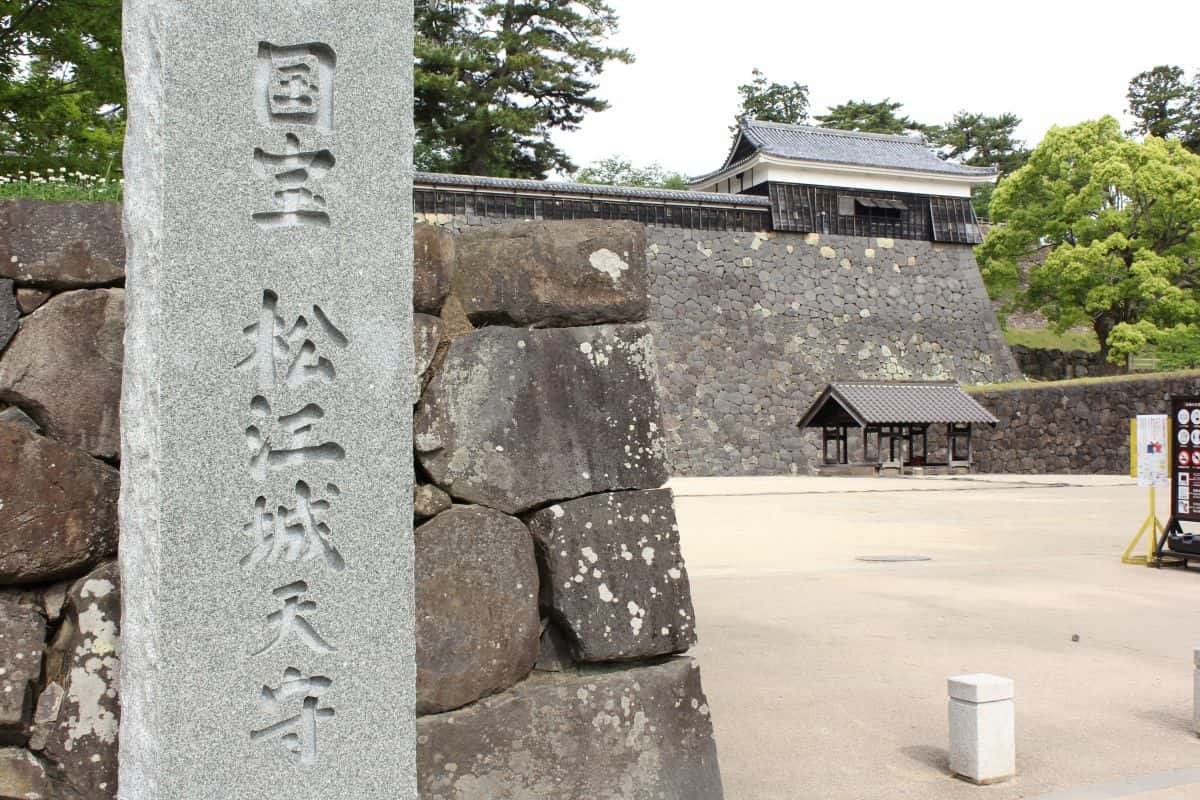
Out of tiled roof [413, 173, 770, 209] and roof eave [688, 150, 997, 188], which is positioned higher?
roof eave [688, 150, 997, 188]

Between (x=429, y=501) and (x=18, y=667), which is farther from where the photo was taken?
(x=429, y=501)

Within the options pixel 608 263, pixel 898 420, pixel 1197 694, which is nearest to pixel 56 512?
pixel 608 263

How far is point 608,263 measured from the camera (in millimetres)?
3166

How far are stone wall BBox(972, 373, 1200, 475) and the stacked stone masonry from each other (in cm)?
338

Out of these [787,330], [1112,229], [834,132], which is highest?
[834,132]

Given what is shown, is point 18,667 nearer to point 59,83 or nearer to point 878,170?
point 59,83

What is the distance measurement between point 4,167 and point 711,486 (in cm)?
1352

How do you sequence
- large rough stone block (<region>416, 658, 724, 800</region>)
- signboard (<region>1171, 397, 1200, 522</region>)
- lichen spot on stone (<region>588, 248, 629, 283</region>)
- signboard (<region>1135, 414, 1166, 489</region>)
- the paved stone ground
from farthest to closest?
signboard (<region>1135, 414, 1166, 489</region>) < signboard (<region>1171, 397, 1200, 522</region>) < the paved stone ground < lichen spot on stone (<region>588, 248, 629, 283</region>) < large rough stone block (<region>416, 658, 724, 800</region>)

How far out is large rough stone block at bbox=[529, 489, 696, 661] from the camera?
3.00m

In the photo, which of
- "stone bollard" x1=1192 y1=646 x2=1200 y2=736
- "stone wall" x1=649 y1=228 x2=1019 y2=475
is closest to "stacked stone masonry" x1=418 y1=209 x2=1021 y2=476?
"stone wall" x1=649 y1=228 x2=1019 y2=475

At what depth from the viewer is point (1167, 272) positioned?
25.0 metres

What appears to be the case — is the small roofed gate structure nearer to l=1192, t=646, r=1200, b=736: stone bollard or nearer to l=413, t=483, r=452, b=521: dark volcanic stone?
l=1192, t=646, r=1200, b=736: stone bollard

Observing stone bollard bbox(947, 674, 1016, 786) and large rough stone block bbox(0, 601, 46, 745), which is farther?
stone bollard bbox(947, 674, 1016, 786)

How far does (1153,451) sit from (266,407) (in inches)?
348
